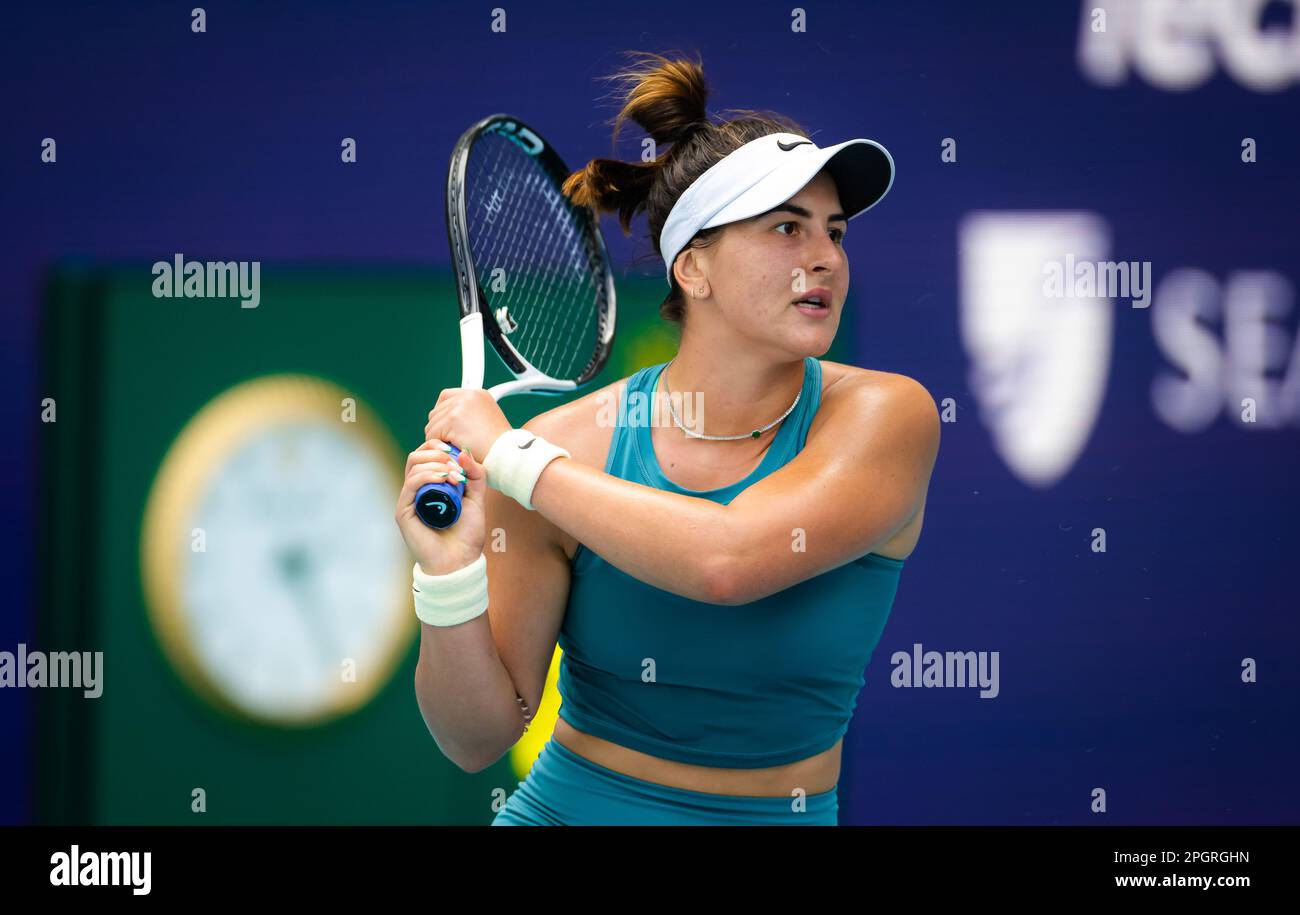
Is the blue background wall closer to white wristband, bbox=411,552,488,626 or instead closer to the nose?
the nose

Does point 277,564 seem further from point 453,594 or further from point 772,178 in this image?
point 772,178

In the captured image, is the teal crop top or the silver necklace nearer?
the teal crop top

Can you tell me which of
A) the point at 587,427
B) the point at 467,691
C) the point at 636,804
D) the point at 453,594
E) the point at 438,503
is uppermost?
the point at 587,427

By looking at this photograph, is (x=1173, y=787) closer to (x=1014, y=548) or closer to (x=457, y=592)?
(x=1014, y=548)

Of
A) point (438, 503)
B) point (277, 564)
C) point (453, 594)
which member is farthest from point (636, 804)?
point (277, 564)

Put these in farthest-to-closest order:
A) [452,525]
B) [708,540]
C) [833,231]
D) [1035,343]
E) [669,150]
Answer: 1. [1035,343]
2. [669,150]
3. [833,231]
4. [452,525]
5. [708,540]

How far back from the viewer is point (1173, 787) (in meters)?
3.16

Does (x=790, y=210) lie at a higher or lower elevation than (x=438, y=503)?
higher

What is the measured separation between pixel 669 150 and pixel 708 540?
0.69m

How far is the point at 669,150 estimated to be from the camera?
2029mm

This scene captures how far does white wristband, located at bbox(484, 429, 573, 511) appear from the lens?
67.7 inches

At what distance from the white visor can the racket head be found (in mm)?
351

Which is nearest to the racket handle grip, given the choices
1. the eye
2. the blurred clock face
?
the eye

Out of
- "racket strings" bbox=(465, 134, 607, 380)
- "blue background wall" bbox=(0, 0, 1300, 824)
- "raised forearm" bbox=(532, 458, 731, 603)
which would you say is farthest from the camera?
"blue background wall" bbox=(0, 0, 1300, 824)
